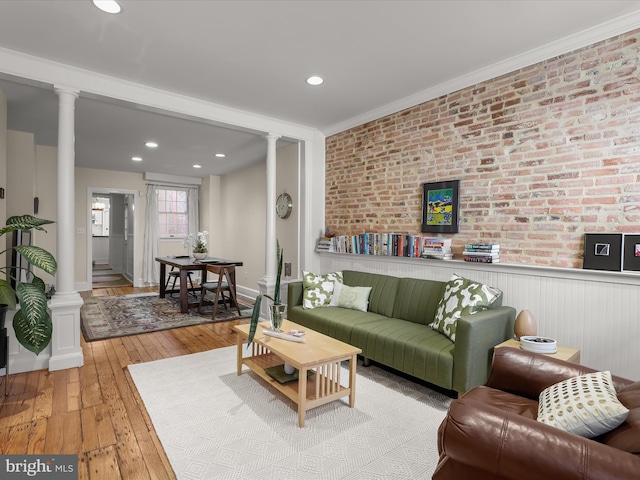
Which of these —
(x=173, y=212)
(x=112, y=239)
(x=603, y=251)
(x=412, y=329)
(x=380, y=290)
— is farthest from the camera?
(x=112, y=239)

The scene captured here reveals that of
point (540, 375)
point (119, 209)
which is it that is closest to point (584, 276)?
point (540, 375)

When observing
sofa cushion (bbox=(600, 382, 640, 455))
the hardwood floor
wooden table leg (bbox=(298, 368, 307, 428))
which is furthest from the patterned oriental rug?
sofa cushion (bbox=(600, 382, 640, 455))

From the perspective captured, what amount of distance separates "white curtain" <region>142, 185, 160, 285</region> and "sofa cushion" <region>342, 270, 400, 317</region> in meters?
5.46

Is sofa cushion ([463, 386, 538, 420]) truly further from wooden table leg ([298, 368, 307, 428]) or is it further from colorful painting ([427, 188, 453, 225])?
colorful painting ([427, 188, 453, 225])

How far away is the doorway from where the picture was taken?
7.50 metres

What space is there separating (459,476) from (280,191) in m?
4.64

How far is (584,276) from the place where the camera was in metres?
2.53

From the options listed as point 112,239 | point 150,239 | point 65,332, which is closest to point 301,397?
point 65,332

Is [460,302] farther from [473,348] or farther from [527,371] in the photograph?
[527,371]

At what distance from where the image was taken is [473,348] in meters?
2.40

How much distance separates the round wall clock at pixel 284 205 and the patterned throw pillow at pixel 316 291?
161cm

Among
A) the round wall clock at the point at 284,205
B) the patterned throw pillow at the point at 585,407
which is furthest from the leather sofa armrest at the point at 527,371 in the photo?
the round wall clock at the point at 284,205

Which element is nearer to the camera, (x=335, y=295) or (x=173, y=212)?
(x=335, y=295)

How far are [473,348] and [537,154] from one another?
1613 mm
